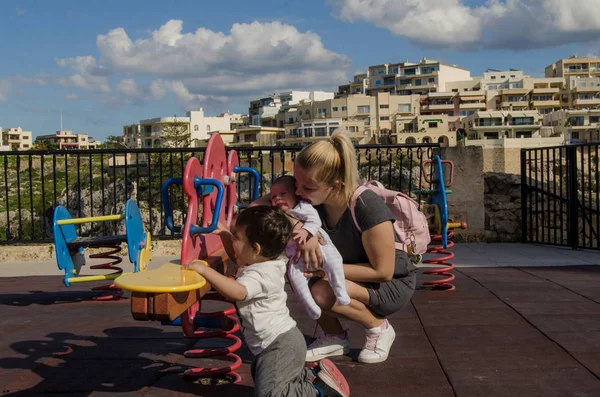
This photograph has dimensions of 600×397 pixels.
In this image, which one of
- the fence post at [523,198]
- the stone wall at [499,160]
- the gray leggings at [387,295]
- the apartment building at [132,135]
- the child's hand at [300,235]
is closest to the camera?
the child's hand at [300,235]

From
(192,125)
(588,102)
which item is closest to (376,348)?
(588,102)

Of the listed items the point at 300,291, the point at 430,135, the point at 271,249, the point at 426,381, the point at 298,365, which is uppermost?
the point at 430,135

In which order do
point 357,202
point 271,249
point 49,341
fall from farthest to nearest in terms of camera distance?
1. point 49,341
2. point 357,202
3. point 271,249

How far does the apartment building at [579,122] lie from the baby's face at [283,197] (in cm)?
10940

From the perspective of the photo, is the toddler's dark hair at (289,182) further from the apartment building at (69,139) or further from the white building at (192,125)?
the apartment building at (69,139)

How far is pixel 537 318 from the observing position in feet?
15.5

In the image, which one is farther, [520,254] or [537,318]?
[520,254]

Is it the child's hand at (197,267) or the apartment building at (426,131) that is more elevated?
the apartment building at (426,131)

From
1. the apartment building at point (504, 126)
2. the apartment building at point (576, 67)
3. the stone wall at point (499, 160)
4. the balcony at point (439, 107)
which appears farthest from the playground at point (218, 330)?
the apartment building at point (576, 67)

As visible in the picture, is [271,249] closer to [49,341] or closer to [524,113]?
[49,341]

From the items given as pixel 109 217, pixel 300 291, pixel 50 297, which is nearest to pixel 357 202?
pixel 300 291

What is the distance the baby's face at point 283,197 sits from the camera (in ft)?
11.1

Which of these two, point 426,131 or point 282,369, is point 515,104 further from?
point 282,369

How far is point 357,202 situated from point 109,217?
2.39m
